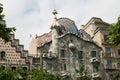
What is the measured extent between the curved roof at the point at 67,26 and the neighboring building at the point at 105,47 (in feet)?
12.1

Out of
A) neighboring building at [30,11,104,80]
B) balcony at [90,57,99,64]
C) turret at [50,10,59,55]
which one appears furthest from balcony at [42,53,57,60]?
balcony at [90,57,99,64]

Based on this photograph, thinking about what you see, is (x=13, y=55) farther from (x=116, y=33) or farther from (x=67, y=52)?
(x=116, y=33)

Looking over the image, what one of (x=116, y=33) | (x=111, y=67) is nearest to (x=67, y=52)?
(x=111, y=67)

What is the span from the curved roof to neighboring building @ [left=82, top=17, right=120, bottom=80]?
3.70m

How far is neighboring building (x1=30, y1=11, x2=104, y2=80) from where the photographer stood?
5259 centimetres

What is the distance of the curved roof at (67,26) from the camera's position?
56656 mm

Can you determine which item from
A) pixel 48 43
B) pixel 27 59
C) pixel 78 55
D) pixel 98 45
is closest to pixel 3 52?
pixel 27 59

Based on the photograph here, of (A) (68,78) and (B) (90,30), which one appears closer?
(A) (68,78)

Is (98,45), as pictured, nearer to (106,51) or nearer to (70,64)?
(106,51)

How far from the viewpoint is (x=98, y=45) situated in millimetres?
57250

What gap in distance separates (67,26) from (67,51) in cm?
502

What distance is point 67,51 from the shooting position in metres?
54.5

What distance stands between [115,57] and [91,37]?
19.6ft

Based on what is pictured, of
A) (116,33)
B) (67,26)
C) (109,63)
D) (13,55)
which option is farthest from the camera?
(67,26)
